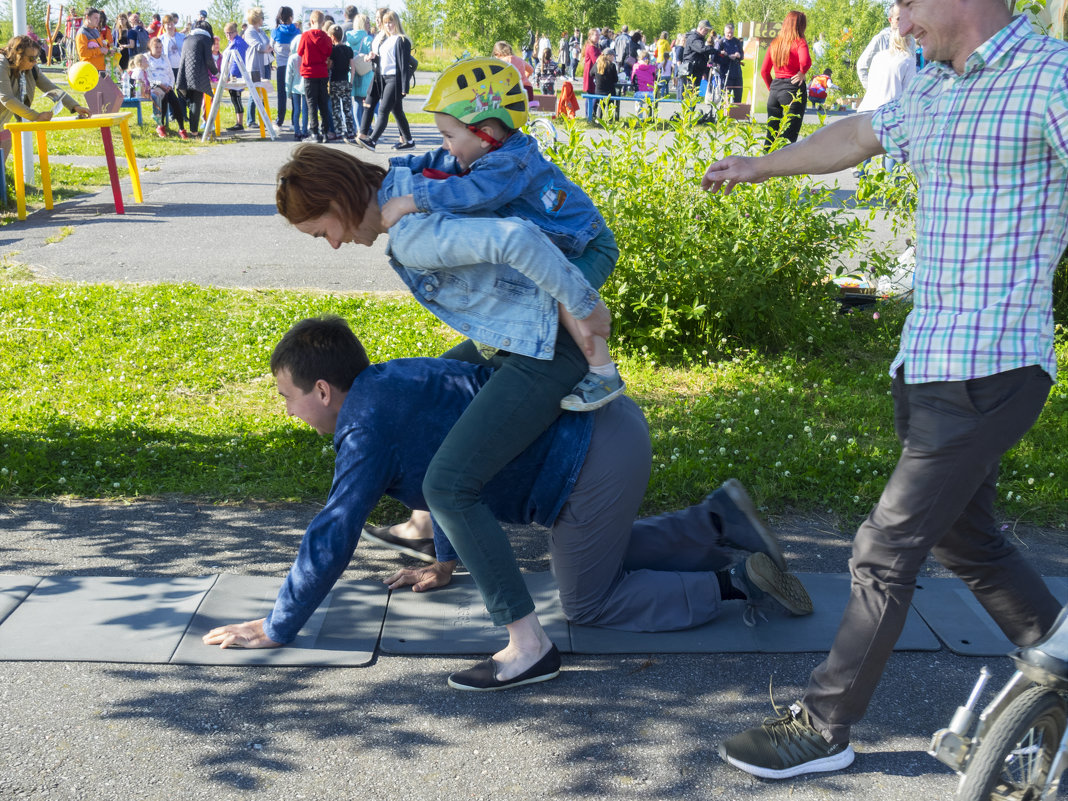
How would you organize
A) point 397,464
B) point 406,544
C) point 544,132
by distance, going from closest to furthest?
point 397,464 < point 406,544 < point 544,132

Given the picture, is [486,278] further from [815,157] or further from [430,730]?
[430,730]

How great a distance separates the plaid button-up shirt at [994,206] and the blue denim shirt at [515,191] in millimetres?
1098

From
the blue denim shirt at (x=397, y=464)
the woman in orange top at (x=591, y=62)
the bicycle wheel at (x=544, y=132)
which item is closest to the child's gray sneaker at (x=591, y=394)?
the blue denim shirt at (x=397, y=464)

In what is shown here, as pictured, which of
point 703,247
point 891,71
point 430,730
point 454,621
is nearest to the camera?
point 430,730

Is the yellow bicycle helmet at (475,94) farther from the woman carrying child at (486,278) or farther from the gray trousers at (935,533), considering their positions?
the gray trousers at (935,533)

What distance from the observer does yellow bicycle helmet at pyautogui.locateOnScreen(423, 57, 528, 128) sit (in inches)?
125

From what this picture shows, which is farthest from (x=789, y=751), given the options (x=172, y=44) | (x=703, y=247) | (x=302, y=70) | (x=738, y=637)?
(x=172, y=44)

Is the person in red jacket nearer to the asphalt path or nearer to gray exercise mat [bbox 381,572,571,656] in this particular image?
the asphalt path

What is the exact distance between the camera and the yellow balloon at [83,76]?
10.8m

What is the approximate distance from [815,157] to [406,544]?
83.7 inches

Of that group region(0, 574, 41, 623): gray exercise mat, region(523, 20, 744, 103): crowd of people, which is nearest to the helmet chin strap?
region(0, 574, 41, 623): gray exercise mat

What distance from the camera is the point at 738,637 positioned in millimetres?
3514

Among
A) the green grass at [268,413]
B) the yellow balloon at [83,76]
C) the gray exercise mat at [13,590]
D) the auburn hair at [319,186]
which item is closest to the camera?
the auburn hair at [319,186]

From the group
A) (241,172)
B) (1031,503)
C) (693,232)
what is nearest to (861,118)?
(1031,503)
